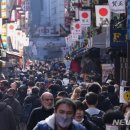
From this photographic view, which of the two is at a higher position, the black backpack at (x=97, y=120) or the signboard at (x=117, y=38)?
the signboard at (x=117, y=38)

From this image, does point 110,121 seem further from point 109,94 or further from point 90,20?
point 90,20

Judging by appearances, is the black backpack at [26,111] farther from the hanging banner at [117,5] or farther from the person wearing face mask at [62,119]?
the hanging banner at [117,5]

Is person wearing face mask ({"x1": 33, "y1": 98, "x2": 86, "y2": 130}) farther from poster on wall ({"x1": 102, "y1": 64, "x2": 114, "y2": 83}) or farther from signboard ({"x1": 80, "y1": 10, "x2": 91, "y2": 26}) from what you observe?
signboard ({"x1": 80, "y1": 10, "x2": 91, "y2": 26})

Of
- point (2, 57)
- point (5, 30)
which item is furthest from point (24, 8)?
point (2, 57)

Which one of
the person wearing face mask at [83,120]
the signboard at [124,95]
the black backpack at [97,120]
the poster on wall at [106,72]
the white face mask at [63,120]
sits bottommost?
the poster on wall at [106,72]

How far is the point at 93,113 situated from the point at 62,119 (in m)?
2.86

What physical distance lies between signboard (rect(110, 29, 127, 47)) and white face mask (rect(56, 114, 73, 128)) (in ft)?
57.0

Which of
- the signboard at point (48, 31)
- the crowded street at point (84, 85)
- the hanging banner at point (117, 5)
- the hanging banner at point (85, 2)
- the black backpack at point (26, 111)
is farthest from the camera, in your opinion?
the signboard at point (48, 31)

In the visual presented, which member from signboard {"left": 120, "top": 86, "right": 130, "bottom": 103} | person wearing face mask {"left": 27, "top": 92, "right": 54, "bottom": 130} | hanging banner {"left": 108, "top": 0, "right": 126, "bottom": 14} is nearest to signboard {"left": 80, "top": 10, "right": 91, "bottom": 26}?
hanging banner {"left": 108, "top": 0, "right": 126, "bottom": 14}

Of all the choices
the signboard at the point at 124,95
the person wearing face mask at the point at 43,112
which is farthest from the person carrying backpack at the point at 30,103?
the person wearing face mask at the point at 43,112

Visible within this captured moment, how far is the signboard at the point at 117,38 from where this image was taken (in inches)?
949

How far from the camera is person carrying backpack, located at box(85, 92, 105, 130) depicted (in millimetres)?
9008

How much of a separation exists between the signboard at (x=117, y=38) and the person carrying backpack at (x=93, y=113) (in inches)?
563

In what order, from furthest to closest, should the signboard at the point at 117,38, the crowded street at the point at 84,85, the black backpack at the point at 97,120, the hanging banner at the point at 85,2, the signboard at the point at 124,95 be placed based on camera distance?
the hanging banner at the point at 85,2 < the signboard at the point at 117,38 < the signboard at the point at 124,95 < the black backpack at the point at 97,120 < the crowded street at the point at 84,85
